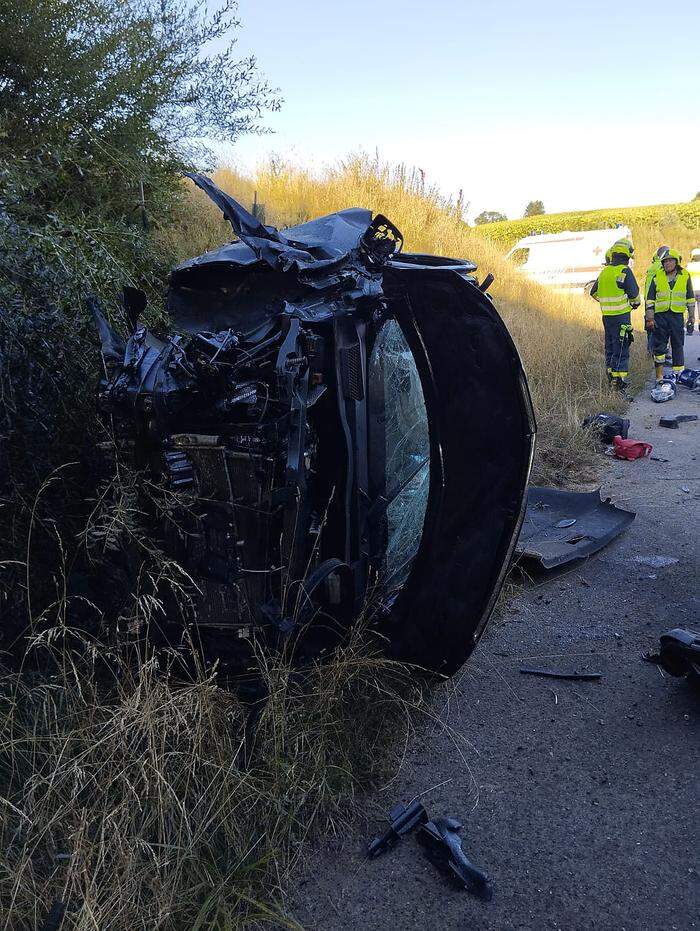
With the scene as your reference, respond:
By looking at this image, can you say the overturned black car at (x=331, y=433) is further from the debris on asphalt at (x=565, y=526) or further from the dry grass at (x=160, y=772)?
the debris on asphalt at (x=565, y=526)

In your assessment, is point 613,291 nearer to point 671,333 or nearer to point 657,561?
point 671,333

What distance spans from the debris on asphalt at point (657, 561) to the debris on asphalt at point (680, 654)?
1.41 metres

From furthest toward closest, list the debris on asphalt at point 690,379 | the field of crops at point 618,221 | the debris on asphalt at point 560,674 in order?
the field of crops at point 618,221, the debris on asphalt at point 690,379, the debris on asphalt at point 560,674

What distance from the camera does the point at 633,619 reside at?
4.17 m

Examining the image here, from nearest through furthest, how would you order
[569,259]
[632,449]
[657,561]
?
1. [657,561]
2. [632,449]
3. [569,259]

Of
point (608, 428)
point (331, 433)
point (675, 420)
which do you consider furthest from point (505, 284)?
point (331, 433)

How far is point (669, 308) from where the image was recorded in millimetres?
10906

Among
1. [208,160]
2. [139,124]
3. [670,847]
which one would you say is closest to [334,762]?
[670,847]

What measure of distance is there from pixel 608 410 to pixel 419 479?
20.9 ft

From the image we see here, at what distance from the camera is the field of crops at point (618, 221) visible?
33.6 meters

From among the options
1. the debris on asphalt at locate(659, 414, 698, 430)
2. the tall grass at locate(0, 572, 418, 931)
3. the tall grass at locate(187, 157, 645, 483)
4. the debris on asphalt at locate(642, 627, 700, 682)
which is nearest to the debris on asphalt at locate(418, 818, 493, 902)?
the tall grass at locate(0, 572, 418, 931)

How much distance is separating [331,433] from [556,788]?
64.6 inches

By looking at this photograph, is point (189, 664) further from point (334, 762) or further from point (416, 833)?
point (416, 833)

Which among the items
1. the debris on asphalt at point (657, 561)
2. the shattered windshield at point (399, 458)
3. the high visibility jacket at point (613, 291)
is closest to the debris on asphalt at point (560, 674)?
the shattered windshield at point (399, 458)
